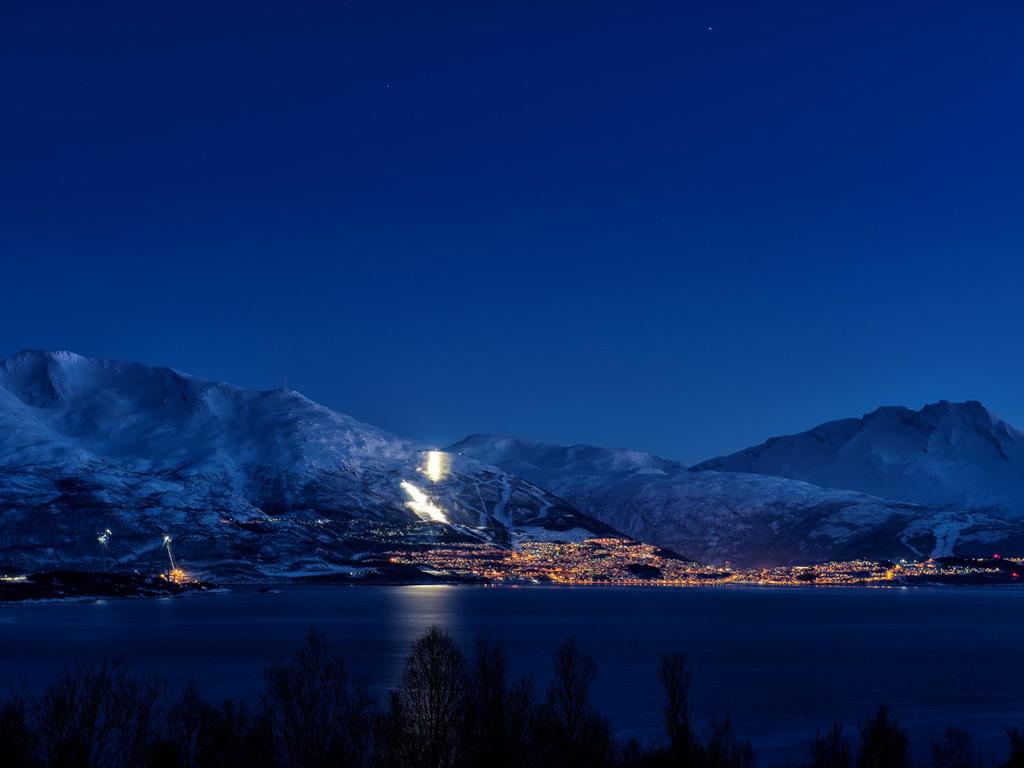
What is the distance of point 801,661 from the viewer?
470ft

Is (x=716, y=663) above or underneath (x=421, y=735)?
underneath

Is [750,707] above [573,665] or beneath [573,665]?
beneath

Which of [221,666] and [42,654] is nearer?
[221,666]

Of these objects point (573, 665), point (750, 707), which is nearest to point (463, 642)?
point (750, 707)

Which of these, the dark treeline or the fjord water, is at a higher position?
the dark treeline

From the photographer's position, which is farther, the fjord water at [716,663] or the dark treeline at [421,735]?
the fjord water at [716,663]

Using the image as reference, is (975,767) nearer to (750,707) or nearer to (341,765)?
(750,707)

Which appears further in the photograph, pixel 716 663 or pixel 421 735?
pixel 716 663

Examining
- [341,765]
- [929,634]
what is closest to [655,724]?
[341,765]

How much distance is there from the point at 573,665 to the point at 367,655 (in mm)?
76192

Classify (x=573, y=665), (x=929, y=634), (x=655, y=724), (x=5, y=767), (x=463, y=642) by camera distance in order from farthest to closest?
1. (x=929, y=634)
2. (x=463, y=642)
3. (x=655, y=724)
4. (x=573, y=665)
5. (x=5, y=767)

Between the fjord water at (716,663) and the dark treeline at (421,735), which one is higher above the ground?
the dark treeline at (421,735)

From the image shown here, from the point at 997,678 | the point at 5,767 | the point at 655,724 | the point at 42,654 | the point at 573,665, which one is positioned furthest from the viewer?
the point at 42,654

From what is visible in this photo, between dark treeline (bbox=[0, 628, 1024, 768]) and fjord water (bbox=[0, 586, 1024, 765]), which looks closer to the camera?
dark treeline (bbox=[0, 628, 1024, 768])
